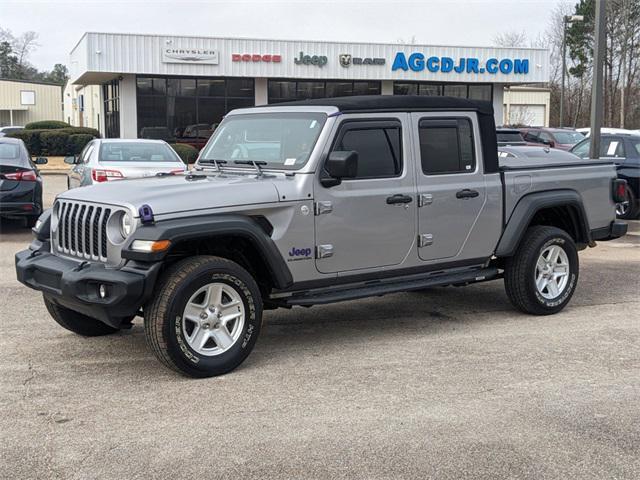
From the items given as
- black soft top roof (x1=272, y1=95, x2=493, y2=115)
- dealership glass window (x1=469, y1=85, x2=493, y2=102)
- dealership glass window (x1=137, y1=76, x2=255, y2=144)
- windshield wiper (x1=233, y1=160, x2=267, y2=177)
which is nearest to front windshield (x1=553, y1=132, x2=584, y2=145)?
dealership glass window (x1=469, y1=85, x2=493, y2=102)

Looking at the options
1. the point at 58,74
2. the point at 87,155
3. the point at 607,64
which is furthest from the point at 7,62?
the point at 87,155

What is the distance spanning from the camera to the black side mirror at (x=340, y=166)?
19.3ft

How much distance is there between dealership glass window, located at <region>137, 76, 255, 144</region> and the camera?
32594 millimetres

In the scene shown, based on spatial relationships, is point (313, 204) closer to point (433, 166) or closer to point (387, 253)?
point (387, 253)

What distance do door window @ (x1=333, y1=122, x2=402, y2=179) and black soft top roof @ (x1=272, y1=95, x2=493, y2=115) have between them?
137mm

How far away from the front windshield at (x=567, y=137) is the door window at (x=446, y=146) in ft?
60.3

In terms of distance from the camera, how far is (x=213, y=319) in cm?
557

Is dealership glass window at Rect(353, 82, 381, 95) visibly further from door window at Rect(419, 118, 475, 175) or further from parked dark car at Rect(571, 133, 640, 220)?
door window at Rect(419, 118, 475, 175)

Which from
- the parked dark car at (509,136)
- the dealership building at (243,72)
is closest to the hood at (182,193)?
the parked dark car at (509,136)

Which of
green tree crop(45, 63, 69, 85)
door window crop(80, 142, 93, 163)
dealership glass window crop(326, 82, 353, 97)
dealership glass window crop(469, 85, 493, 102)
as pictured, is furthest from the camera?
green tree crop(45, 63, 69, 85)

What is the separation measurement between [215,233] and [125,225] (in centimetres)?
62

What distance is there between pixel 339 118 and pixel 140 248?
1966mm

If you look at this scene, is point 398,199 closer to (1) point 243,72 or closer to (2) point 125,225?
(2) point 125,225

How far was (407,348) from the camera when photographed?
6.36m
